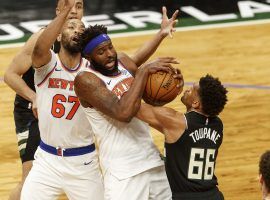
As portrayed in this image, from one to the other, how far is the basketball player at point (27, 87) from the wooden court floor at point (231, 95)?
2.88 ft

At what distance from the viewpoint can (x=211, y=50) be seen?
486 inches

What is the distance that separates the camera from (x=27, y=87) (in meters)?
7.45

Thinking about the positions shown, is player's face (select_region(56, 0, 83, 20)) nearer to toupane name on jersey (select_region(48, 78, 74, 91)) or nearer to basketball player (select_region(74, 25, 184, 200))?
toupane name on jersey (select_region(48, 78, 74, 91))

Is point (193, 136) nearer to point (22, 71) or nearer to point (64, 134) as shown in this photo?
point (64, 134)

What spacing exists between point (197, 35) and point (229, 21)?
2.67ft

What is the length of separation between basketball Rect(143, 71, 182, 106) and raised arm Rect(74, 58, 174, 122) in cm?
6

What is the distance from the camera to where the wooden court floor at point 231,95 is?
903 cm

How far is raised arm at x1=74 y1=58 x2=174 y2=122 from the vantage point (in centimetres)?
612

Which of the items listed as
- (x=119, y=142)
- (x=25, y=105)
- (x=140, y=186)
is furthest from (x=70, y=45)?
(x=140, y=186)

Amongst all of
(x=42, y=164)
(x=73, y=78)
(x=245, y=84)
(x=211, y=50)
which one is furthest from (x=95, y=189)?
(x=211, y=50)

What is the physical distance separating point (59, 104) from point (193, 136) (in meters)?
1.34

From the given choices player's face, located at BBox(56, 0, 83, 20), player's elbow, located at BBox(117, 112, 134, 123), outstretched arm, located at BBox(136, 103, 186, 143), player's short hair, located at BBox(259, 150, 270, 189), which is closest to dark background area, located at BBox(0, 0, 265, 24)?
player's face, located at BBox(56, 0, 83, 20)

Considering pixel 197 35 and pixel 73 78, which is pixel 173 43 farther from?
pixel 73 78

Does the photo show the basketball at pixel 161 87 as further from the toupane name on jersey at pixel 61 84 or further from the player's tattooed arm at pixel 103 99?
the toupane name on jersey at pixel 61 84
